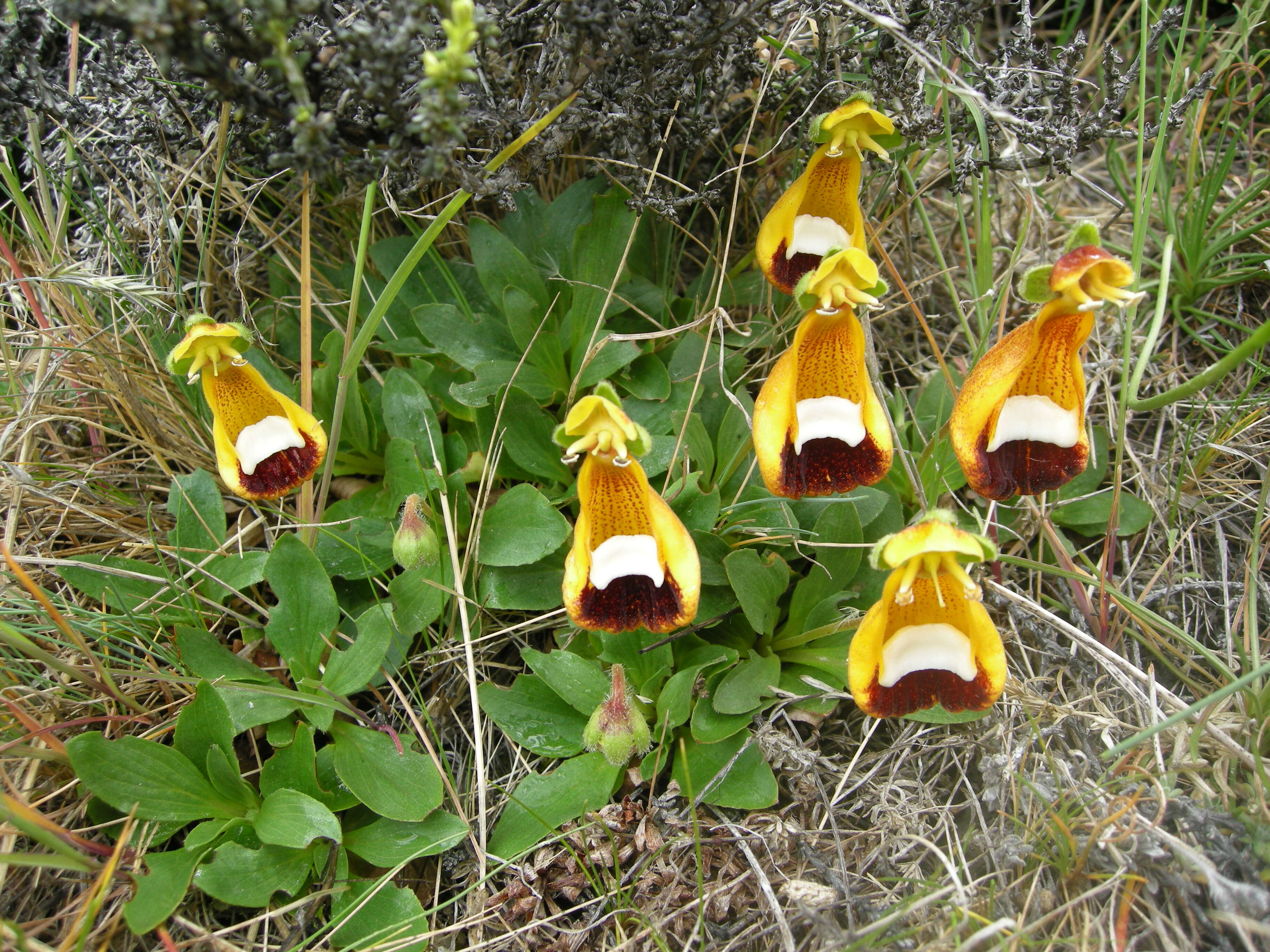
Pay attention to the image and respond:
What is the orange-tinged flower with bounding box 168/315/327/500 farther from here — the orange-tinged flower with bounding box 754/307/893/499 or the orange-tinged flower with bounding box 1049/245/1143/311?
the orange-tinged flower with bounding box 1049/245/1143/311

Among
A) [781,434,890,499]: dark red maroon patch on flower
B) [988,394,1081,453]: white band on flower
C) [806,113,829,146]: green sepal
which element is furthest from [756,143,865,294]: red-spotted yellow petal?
[988,394,1081,453]: white band on flower

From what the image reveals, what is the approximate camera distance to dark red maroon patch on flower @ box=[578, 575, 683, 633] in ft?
7.68

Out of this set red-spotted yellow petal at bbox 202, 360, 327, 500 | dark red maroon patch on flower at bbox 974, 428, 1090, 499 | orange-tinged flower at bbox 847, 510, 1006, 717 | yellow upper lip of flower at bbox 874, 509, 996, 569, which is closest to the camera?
yellow upper lip of flower at bbox 874, 509, 996, 569

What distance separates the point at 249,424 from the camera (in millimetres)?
2721

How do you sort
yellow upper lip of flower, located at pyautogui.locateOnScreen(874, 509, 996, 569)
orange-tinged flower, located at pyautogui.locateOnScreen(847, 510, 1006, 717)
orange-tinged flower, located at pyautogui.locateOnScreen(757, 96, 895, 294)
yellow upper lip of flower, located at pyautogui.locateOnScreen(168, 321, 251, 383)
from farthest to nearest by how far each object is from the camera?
orange-tinged flower, located at pyautogui.locateOnScreen(757, 96, 895, 294), yellow upper lip of flower, located at pyautogui.locateOnScreen(168, 321, 251, 383), orange-tinged flower, located at pyautogui.locateOnScreen(847, 510, 1006, 717), yellow upper lip of flower, located at pyautogui.locateOnScreen(874, 509, 996, 569)

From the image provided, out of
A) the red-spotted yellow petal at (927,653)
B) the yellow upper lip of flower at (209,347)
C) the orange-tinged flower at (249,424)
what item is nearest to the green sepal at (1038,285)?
the red-spotted yellow petal at (927,653)

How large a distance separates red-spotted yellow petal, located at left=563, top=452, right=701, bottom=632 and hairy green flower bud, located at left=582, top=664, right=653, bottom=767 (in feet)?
1.08

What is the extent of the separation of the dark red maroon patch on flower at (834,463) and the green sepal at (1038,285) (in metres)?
0.59

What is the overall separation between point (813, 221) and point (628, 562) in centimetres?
136

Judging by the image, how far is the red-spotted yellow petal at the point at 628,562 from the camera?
2322mm

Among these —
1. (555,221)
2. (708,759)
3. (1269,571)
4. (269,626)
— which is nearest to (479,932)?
(708,759)

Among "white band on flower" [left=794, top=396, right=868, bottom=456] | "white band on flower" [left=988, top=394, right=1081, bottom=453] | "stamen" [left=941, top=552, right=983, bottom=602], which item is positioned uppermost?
"white band on flower" [left=794, top=396, right=868, bottom=456]

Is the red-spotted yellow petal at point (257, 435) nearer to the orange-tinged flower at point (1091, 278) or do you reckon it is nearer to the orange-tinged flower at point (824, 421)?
the orange-tinged flower at point (824, 421)

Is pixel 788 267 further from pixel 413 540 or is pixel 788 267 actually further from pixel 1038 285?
pixel 413 540
